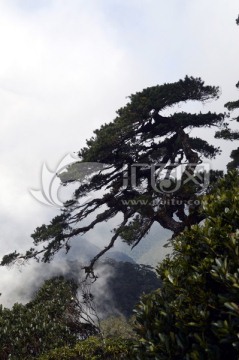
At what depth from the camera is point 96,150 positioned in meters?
16.2

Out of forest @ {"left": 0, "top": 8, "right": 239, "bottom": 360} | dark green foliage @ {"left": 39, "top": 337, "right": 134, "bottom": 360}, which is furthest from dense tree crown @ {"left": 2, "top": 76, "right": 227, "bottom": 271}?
dark green foliage @ {"left": 39, "top": 337, "right": 134, "bottom": 360}

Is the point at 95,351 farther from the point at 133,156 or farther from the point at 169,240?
the point at 133,156

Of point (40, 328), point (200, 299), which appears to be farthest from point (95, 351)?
point (200, 299)

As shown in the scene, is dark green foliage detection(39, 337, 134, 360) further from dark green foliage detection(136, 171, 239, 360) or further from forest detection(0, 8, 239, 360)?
dark green foliage detection(136, 171, 239, 360)

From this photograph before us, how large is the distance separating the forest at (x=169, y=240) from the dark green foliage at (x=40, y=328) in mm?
34

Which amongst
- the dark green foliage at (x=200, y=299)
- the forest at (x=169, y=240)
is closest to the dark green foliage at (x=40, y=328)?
the forest at (x=169, y=240)

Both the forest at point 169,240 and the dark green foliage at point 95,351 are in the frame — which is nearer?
the forest at point 169,240

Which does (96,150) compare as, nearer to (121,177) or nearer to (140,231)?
(121,177)

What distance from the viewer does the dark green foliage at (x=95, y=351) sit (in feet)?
31.9

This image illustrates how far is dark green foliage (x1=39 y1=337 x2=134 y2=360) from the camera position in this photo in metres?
9.73

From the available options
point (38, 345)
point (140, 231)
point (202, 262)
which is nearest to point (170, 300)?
point (202, 262)

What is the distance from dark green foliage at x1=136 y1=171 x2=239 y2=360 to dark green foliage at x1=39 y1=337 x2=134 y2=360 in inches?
215

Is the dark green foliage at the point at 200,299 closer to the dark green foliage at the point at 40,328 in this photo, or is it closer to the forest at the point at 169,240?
the forest at the point at 169,240

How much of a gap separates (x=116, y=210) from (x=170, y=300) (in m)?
13.6
